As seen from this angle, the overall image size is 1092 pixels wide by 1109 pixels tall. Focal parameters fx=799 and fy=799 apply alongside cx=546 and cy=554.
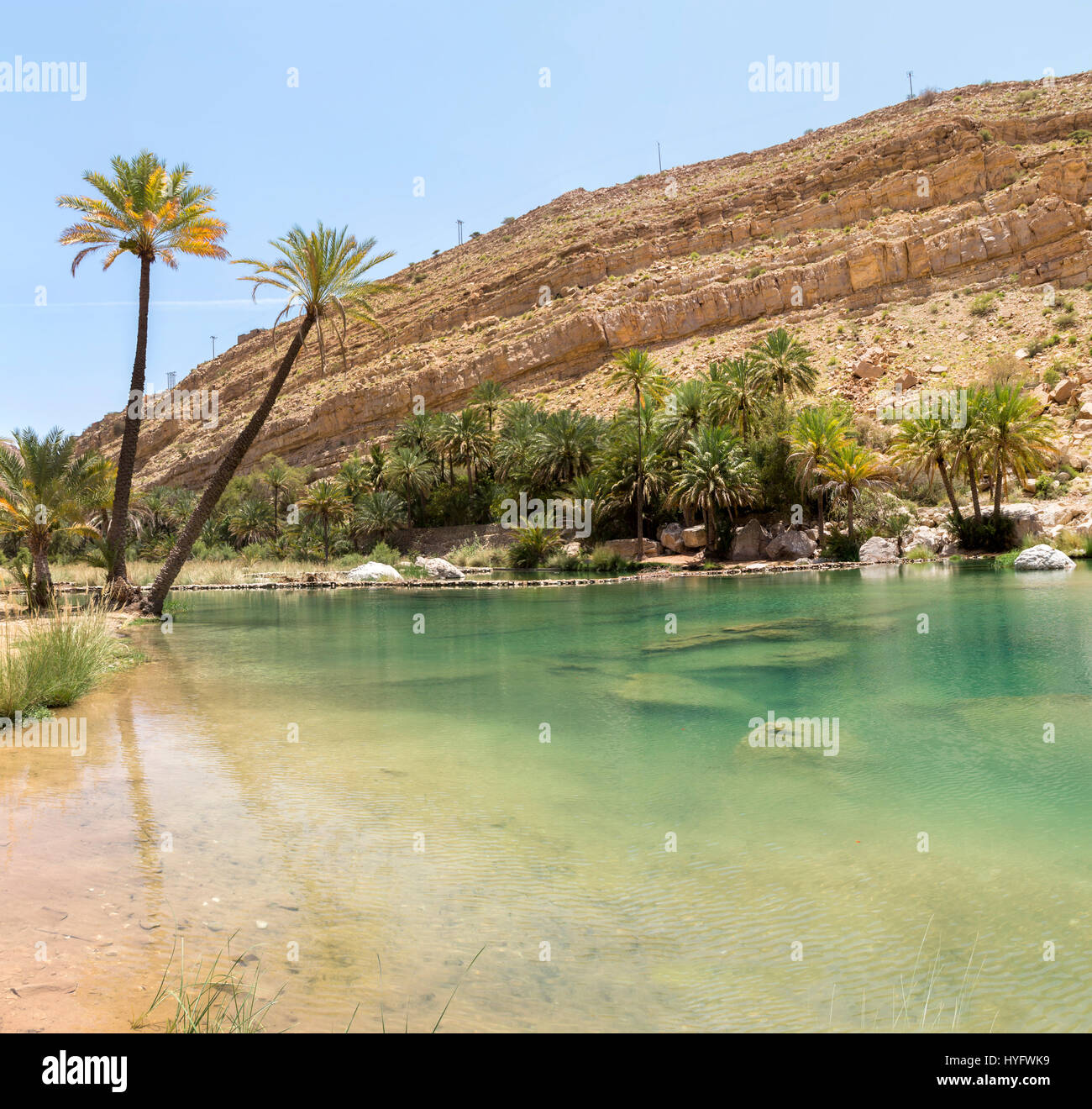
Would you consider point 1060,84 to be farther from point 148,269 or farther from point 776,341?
point 148,269

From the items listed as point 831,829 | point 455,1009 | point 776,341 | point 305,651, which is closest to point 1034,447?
point 776,341

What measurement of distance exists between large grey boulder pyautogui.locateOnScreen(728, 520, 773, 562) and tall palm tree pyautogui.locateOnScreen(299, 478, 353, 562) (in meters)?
25.6

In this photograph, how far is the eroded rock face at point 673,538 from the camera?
40.3 meters

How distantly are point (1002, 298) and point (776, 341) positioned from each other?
68.2 ft

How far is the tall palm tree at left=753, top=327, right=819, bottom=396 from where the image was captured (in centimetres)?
4109

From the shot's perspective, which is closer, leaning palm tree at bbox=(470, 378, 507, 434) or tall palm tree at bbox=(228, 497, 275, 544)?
leaning palm tree at bbox=(470, 378, 507, 434)

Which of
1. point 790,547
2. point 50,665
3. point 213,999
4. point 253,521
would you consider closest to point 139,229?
point 50,665

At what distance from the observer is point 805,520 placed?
A: 131 ft

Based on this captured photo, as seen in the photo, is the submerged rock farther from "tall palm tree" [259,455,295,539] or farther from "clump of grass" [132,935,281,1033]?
"clump of grass" [132,935,281,1033]

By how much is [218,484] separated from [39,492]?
4118 mm

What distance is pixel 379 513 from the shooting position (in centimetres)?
5097

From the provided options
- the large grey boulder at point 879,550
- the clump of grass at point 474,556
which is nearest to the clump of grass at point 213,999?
the large grey boulder at point 879,550

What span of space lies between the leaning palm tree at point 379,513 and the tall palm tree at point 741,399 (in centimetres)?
2123

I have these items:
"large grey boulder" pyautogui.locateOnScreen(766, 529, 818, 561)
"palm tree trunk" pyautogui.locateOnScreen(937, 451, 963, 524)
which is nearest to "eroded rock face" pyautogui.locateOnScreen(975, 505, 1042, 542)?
"palm tree trunk" pyautogui.locateOnScreen(937, 451, 963, 524)
